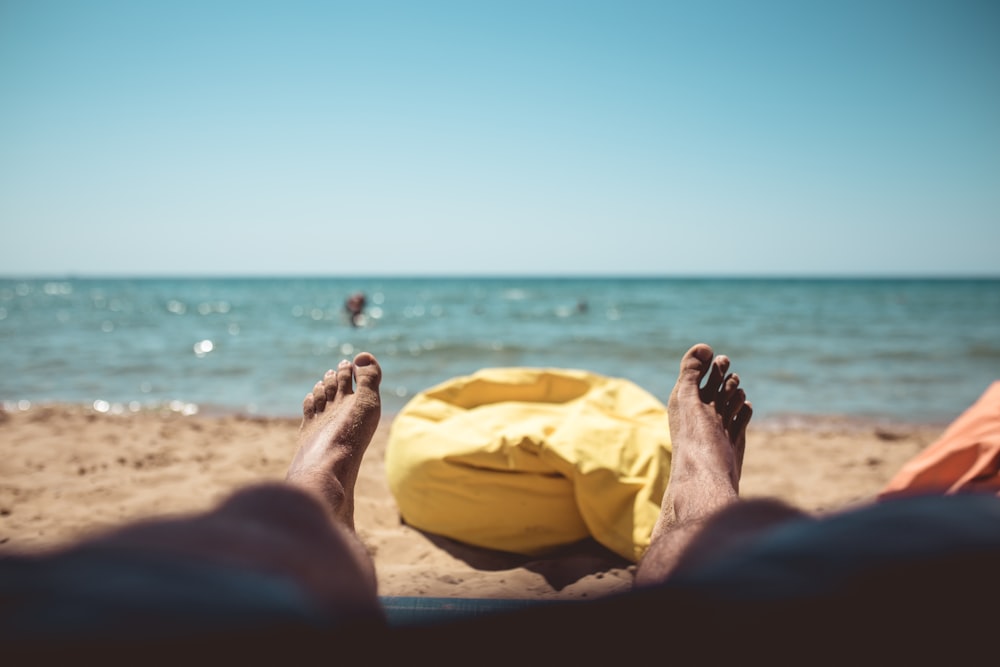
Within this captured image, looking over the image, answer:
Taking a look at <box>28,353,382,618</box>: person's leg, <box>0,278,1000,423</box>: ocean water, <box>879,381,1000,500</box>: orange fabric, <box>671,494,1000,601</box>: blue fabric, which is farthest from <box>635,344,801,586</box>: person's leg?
<box>0,278,1000,423</box>: ocean water

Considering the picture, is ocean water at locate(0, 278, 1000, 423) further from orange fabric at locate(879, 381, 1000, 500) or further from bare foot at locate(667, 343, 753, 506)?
→ bare foot at locate(667, 343, 753, 506)

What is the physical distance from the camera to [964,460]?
200 centimetres

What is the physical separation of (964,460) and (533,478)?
54.6 inches

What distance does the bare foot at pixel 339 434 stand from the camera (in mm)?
1550

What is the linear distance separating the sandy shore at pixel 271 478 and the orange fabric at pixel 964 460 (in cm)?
55

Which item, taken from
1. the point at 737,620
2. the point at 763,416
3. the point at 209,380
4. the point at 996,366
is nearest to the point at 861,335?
the point at 996,366

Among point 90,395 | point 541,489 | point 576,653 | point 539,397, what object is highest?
point 576,653

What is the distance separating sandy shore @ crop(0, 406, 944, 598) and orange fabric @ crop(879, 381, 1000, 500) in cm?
55

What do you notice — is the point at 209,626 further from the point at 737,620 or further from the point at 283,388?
the point at 283,388

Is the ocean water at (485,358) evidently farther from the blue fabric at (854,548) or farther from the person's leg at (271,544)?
the blue fabric at (854,548)

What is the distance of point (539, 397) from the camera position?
2891 mm

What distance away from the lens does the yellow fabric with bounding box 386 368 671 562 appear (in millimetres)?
2105

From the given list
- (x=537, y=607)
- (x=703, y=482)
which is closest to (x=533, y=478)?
(x=703, y=482)

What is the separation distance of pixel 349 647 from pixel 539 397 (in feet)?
7.71
